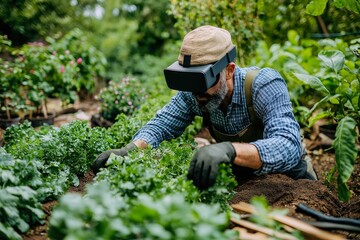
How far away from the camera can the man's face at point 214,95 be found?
3.25m

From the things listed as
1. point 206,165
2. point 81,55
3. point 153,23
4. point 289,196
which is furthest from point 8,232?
point 153,23

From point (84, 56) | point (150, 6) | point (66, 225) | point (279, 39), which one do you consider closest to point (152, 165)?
point (66, 225)

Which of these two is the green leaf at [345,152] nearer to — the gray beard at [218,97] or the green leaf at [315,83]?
the green leaf at [315,83]

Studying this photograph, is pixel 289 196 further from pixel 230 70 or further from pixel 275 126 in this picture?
pixel 230 70

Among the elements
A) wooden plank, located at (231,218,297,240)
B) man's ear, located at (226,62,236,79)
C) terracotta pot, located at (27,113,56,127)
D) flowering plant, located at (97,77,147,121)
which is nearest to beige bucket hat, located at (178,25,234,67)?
man's ear, located at (226,62,236,79)

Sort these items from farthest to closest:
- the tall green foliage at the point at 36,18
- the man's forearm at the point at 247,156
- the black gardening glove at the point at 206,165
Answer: the tall green foliage at the point at 36,18
the man's forearm at the point at 247,156
the black gardening glove at the point at 206,165

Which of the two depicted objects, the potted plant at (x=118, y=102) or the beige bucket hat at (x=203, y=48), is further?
the potted plant at (x=118, y=102)

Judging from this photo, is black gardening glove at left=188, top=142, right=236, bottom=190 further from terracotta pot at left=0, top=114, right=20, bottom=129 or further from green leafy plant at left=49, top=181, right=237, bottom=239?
terracotta pot at left=0, top=114, right=20, bottom=129

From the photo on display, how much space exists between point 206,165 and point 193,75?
2.41 feet

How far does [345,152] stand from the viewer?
276cm

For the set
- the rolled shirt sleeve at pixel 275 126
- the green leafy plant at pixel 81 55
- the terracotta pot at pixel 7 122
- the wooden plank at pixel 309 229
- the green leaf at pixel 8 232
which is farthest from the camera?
the green leafy plant at pixel 81 55

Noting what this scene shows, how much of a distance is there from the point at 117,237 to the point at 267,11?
709 centimetres

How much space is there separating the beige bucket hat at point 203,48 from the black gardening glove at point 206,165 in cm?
71

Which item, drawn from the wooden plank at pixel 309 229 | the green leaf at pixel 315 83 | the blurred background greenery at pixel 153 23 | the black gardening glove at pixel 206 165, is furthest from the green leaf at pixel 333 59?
the blurred background greenery at pixel 153 23
